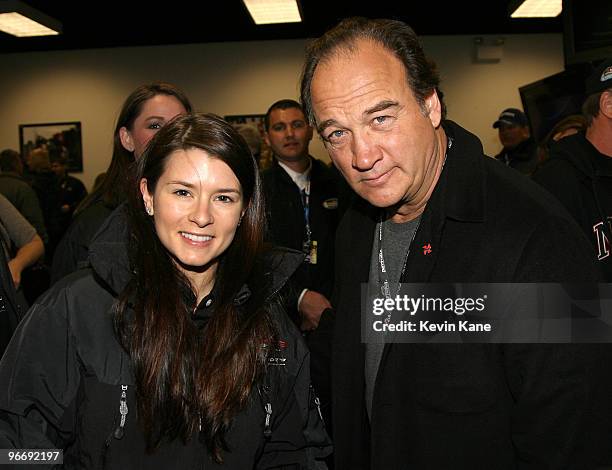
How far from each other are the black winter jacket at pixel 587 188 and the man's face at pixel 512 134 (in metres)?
3.44

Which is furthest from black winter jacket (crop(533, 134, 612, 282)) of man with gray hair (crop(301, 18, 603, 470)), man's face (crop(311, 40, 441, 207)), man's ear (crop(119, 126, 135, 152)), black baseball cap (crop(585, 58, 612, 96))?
man's ear (crop(119, 126, 135, 152))

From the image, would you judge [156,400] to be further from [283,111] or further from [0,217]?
[283,111]

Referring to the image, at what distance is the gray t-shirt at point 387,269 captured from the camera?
1.69 m

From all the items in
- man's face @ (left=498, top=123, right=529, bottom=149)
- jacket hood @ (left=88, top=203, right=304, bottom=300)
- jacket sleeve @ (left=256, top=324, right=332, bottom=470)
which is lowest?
jacket sleeve @ (left=256, top=324, right=332, bottom=470)

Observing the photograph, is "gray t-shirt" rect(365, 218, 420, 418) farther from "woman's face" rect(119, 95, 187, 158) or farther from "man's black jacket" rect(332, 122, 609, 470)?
"woman's face" rect(119, 95, 187, 158)

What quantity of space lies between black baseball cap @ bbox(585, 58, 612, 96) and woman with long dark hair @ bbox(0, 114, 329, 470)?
1.96 meters

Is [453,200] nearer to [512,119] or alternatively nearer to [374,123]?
[374,123]

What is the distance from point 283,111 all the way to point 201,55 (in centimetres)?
498

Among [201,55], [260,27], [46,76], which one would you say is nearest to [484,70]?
[260,27]

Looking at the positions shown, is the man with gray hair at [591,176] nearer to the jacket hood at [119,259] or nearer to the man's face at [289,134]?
the jacket hood at [119,259]

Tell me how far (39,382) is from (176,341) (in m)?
0.36

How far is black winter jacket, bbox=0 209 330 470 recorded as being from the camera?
152cm

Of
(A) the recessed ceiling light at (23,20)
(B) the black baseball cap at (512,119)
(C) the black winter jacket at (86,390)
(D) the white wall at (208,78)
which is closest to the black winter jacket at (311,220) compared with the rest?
(C) the black winter jacket at (86,390)

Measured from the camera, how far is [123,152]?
262 centimetres
